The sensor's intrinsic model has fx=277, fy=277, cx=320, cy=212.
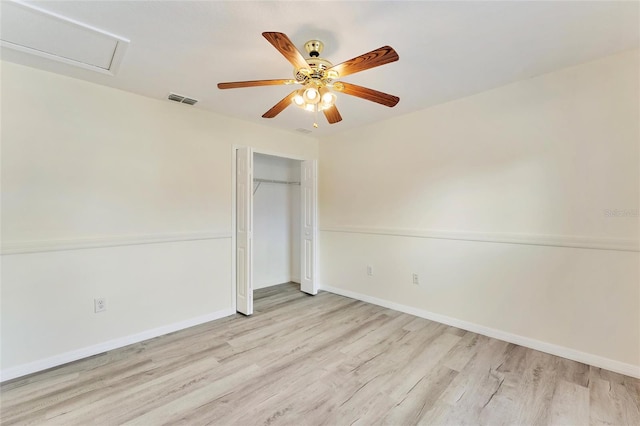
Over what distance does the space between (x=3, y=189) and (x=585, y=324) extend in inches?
190

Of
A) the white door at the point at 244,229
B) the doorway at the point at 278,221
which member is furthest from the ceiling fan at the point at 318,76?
the doorway at the point at 278,221

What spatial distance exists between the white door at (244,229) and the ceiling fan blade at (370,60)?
2.01 metres

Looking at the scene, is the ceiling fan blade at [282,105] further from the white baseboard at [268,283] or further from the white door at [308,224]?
the white baseboard at [268,283]

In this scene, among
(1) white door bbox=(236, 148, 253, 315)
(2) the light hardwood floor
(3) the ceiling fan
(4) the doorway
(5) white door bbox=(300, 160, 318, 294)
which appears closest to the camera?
(3) the ceiling fan

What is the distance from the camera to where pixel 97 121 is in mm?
2578

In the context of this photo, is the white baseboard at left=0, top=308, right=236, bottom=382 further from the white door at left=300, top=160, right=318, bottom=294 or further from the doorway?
the white door at left=300, top=160, right=318, bottom=294

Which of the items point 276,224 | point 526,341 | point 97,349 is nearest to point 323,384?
point 526,341

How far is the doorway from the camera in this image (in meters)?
3.53

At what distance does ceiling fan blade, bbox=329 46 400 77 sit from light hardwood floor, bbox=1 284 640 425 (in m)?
2.13

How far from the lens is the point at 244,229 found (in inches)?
136

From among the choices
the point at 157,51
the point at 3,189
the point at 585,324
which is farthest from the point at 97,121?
the point at 585,324

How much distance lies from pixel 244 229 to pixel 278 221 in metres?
1.50

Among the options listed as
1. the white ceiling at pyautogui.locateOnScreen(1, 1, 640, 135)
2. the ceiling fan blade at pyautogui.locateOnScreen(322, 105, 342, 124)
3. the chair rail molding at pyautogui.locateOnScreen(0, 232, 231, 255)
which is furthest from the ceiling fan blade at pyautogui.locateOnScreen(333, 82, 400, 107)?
the chair rail molding at pyautogui.locateOnScreen(0, 232, 231, 255)

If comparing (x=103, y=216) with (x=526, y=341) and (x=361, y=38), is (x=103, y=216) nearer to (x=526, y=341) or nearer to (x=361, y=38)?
(x=361, y=38)
